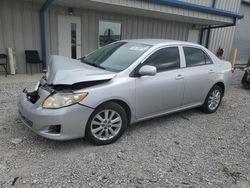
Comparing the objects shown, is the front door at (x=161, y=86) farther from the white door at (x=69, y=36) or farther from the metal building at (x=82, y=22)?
the white door at (x=69, y=36)

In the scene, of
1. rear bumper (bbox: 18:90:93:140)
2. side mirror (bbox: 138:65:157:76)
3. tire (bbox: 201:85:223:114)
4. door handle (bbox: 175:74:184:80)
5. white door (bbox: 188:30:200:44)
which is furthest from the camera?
white door (bbox: 188:30:200:44)

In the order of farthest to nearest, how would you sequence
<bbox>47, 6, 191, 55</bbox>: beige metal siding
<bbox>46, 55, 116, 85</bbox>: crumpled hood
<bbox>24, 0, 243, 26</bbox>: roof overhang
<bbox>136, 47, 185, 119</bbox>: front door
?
<bbox>47, 6, 191, 55</bbox>: beige metal siding → <bbox>24, 0, 243, 26</bbox>: roof overhang → <bbox>136, 47, 185, 119</bbox>: front door → <bbox>46, 55, 116, 85</bbox>: crumpled hood

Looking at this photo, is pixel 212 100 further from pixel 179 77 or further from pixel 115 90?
pixel 115 90

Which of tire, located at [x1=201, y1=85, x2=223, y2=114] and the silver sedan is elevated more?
the silver sedan

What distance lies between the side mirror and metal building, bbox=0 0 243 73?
176 inches

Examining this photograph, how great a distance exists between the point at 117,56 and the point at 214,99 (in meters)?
2.54

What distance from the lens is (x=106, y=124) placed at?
Answer: 3.12 m

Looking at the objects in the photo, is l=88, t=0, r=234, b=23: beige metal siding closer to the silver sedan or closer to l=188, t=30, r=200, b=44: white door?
l=188, t=30, r=200, b=44: white door

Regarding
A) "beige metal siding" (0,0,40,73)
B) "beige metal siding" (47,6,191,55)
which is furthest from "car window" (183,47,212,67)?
"beige metal siding" (0,0,40,73)

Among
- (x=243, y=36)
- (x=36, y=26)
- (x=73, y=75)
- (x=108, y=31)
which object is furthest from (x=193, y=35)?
(x=73, y=75)

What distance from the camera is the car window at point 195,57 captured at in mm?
4164

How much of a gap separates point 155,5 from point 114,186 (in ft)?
23.1

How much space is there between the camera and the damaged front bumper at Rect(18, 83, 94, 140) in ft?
8.90

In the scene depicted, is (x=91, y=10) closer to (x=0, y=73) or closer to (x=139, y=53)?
(x=0, y=73)
